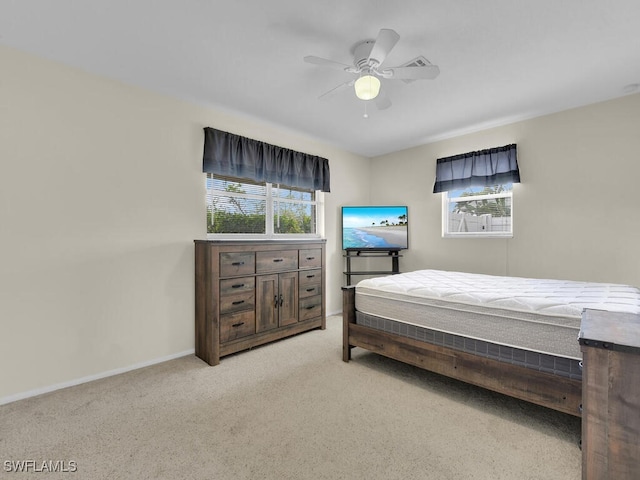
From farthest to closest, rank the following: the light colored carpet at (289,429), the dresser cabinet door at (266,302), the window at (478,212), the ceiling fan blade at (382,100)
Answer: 1. the window at (478,212)
2. the dresser cabinet door at (266,302)
3. the ceiling fan blade at (382,100)
4. the light colored carpet at (289,429)

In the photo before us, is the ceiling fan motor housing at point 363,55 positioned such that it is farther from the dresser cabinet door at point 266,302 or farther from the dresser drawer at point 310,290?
the dresser drawer at point 310,290

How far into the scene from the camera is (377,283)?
107 inches

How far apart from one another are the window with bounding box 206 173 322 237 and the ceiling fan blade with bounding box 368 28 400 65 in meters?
2.05

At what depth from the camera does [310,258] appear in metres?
3.66

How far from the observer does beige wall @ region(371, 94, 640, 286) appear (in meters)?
2.89

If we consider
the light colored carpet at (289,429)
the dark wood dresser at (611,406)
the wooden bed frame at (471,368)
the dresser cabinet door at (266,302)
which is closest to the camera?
the dark wood dresser at (611,406)

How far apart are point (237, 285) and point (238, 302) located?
0.58 feet

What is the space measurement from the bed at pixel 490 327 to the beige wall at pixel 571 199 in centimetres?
81

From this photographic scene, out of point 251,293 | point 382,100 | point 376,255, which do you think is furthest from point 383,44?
point 376,255

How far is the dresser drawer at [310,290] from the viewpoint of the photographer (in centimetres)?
358

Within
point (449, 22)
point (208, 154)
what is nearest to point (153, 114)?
point (208, 154)

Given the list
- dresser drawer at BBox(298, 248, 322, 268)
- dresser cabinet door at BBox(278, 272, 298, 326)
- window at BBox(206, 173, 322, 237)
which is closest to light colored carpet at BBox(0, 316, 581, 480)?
dresser cabinet door at BBox(278, 272, 298, 326)

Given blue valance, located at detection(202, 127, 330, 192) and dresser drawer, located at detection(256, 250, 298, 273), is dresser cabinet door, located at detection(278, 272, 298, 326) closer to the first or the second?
dresser drawer, located at detection(256, 250, 298, 273)

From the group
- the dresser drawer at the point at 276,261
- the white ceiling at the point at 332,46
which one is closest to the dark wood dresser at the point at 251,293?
the dresser drawer at the point at 276,261
